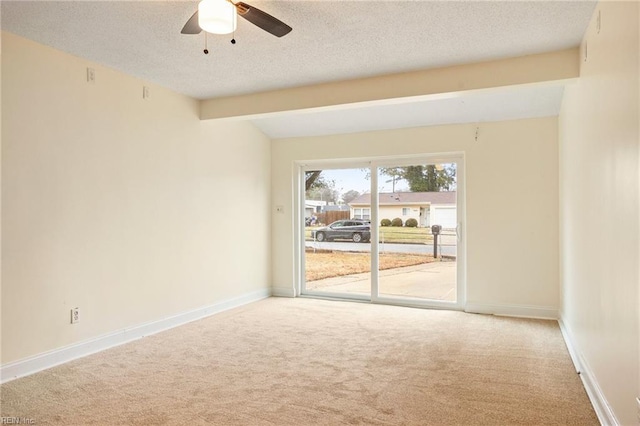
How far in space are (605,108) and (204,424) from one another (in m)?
2.91

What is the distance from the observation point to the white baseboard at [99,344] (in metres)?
2.99

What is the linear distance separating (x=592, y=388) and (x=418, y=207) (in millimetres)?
3046

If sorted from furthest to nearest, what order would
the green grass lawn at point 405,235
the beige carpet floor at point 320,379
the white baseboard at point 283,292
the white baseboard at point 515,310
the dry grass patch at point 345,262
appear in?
1. the white baseboard at point 283,292
2. the dry grass patch at point 345,262
3. the green grass lawn at point 405,235
4. the white baseboard at point 515,310
5. the beige carpet floor at point 320,379

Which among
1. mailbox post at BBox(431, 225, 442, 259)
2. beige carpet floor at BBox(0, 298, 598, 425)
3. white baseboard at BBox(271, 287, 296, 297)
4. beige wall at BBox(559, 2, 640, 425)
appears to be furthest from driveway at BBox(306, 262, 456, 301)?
beige wall at BBox(559, 2, 640, 425)

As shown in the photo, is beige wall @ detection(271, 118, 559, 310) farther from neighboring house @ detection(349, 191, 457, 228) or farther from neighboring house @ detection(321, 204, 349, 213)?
neighboring house @ detection(321, 204, 349, 213)

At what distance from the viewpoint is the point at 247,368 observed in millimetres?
3174

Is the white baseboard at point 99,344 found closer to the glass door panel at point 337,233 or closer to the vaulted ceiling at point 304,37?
the glass door panel at point 337,233

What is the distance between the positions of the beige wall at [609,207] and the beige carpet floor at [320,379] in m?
0.46

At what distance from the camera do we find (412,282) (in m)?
5.51

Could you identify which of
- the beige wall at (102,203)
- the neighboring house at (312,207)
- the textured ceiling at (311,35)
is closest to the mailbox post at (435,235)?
the neighboring house at (312,207)

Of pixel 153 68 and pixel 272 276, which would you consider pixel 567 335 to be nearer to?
pixel 272 276

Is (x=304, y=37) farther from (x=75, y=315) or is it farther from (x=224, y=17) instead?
(x=75, y=315)

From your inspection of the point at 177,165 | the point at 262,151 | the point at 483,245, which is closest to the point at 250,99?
the point at 177,165

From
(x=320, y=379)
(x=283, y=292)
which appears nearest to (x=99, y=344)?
(x=320, y=379)
